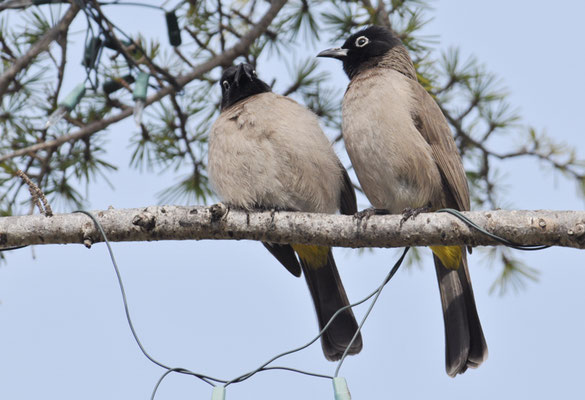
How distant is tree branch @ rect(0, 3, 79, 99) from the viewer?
536 cm

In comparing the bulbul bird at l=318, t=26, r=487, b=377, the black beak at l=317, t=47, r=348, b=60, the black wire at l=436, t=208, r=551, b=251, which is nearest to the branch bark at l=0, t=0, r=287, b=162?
the black beak at l=317, t=47, r=348, b=60

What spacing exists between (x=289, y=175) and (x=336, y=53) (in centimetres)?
121

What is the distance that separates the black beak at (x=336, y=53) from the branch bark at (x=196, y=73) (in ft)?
1.50

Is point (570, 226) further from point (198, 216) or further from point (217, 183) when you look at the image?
point (217, 183)

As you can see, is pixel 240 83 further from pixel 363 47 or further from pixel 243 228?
pixel 243 228

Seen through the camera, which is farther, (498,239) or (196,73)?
(196,73)

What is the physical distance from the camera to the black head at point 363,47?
215 inches

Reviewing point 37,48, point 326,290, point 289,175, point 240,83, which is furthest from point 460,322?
point 37,48

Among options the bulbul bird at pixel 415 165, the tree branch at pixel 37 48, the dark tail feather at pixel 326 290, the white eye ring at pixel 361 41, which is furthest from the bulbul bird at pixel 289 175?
the tree branch at pixel 37 48

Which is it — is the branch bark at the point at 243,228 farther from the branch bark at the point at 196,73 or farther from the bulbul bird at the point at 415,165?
the branch bark at the point at 196,73

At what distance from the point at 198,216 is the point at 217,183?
0.86 metres

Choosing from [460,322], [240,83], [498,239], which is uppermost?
[240,83]

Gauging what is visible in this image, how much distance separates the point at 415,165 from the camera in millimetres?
4723

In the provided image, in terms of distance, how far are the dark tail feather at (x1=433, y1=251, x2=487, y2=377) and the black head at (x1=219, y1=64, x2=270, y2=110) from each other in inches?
67.8
